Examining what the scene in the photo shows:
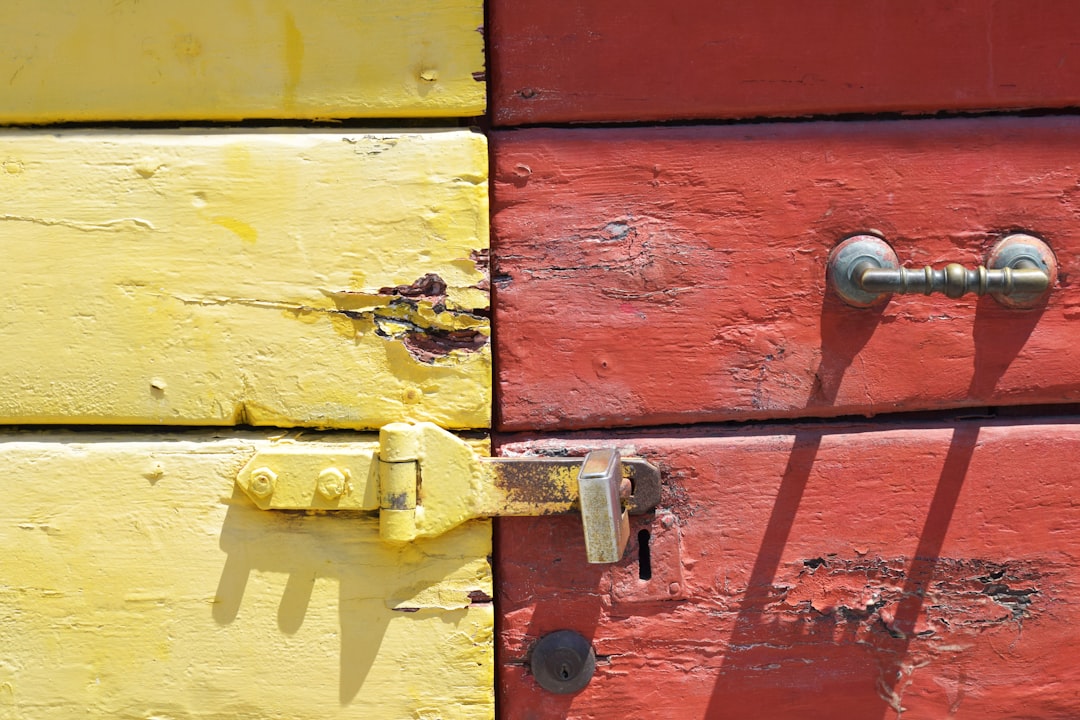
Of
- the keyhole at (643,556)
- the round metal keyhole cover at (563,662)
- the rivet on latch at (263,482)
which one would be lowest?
A: the round metal keyhole cover at (563,662)

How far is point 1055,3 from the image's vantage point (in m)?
0.70

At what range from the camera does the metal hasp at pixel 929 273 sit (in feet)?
2.08

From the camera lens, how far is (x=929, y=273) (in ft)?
2.07

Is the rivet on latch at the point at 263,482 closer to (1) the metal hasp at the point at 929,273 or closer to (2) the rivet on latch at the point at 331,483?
(2) the rivet on latch at the point at 331,483

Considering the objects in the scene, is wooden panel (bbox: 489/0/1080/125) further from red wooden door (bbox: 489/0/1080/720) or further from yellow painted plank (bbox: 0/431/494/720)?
yellow painted plank (bbox: 0/431/494/720)

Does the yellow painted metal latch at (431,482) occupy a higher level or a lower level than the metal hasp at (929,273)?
lower

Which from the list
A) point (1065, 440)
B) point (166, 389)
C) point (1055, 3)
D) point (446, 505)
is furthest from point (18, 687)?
point (1055, 3)

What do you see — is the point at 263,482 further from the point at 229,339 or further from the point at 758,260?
the point at 758,260

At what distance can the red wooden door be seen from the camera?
0.71 m

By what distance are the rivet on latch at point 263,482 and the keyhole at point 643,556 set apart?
32cm

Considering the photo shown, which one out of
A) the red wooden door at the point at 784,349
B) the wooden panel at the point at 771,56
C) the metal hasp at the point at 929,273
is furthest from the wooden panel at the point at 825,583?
the wooden panel at the point at 771,56

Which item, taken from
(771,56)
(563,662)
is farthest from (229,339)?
(771,56)

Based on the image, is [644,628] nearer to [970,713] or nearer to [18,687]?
[970,713]

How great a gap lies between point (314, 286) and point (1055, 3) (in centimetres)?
68
